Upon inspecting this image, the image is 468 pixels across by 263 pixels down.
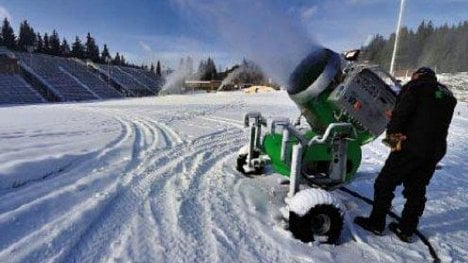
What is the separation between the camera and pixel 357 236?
15.0ft

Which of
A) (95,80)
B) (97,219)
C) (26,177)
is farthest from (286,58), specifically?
(95,80)

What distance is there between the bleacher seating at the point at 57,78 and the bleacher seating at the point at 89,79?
167cm

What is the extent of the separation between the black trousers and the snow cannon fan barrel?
75 cm

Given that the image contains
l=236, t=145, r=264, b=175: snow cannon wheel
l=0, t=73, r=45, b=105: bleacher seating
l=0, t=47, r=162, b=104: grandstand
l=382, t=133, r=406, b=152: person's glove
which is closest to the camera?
l=382, t=133, r=406, b=152: person's glove

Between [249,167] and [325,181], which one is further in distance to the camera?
[249,167]

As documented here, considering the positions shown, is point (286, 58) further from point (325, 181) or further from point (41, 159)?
point (41, 159)

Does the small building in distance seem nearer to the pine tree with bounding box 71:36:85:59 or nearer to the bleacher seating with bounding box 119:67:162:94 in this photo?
the bleacher seating with bounding box 119:67:162:94

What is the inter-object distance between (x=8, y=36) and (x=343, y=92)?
342 ft

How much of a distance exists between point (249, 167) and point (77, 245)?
3.26 meters

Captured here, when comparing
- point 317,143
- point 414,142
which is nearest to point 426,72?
point 414,142

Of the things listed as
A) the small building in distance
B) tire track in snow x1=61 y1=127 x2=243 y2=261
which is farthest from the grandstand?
tire track in snow x1=61 y1=127 x2=243 y2=261

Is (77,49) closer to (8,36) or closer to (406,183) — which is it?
(8,36)

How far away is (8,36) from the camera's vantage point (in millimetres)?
92375

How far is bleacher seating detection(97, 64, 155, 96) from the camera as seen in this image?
76.1 meters
